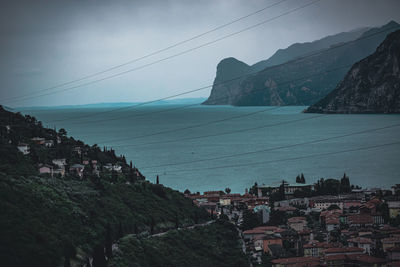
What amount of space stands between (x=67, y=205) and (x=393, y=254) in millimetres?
12635

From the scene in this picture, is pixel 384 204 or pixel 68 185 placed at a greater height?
pixel 68 185

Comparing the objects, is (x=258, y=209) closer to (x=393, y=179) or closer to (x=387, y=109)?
(x=393, y=179)

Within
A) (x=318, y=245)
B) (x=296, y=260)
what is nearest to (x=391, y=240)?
(x=318, y=245)

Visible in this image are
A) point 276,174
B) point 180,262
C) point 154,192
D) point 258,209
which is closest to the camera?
point 180,262

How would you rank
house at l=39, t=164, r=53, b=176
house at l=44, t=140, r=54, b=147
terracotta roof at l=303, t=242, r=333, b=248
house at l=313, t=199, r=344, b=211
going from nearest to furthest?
terracotta roof at l=303, t=242, r=333, b=248, house at l=39, t=164, r=53, b=176, house at l=313, t=199, r=344, b=211, house at l=44, t=140, r=54, b=147

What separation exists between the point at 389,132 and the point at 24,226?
70.5 meters


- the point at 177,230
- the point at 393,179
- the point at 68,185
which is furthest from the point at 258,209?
the point at 393,179

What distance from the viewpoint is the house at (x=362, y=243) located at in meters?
19.7

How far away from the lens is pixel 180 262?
56.6ft

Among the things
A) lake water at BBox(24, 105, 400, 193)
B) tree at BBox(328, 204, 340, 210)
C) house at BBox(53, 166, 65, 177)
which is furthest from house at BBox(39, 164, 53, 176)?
lake water at BBox(24, 105, 400, 193)

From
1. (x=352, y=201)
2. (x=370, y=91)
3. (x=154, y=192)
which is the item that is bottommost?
(x=352, y=201)

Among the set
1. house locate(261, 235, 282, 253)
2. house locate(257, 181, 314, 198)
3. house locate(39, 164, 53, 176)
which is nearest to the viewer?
house locate(261, 235, 282, 253)

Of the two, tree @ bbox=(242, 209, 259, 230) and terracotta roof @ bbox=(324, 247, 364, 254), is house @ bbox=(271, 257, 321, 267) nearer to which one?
terracotta roof @ bbox=(324, 247, 364, 254)

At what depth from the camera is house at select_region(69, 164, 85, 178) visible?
26.1 metres
